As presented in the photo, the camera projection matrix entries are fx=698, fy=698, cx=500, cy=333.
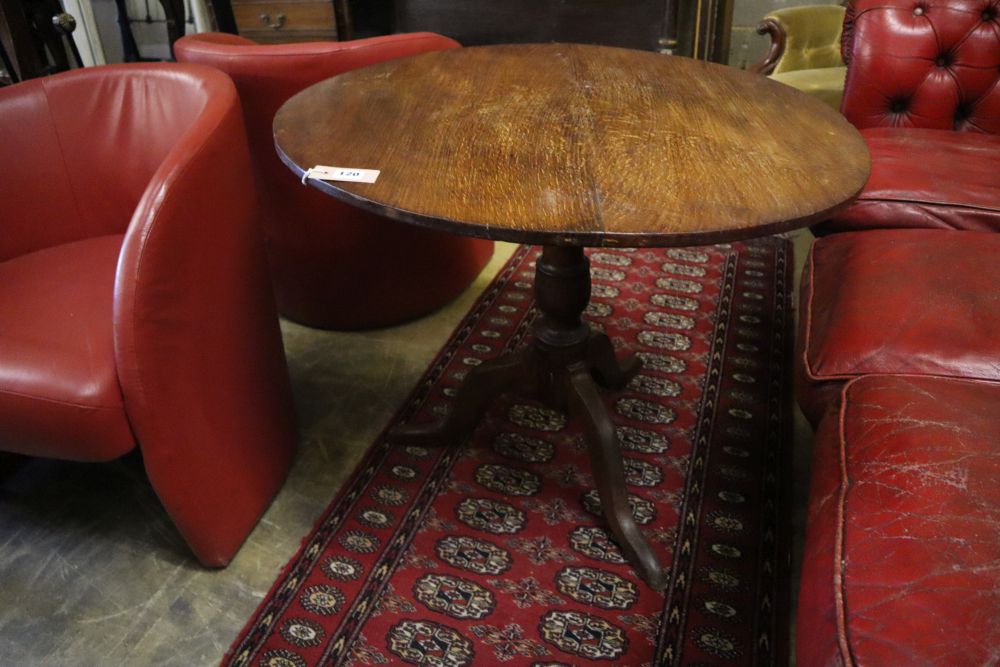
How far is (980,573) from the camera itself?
2.11 feet

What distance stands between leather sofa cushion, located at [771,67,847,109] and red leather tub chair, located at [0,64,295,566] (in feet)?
5.48

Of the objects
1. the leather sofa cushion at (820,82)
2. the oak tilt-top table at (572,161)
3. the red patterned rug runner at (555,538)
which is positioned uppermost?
the oak tilt-top table at (572,161)

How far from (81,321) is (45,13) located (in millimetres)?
1253

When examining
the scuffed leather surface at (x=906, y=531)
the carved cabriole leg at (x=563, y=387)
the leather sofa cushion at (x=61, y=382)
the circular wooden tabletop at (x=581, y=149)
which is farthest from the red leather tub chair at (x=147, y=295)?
the scuffed leather surface at (x=906, y=531)

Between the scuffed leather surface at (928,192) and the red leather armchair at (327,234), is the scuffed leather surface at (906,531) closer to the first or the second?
the scuffed leather surface at (928,192)

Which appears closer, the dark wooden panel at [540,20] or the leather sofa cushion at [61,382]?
the leather sofa cushion at [61,382]

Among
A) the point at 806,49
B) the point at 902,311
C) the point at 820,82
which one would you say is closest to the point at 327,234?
the point at 902,311

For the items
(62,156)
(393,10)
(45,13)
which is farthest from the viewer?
(393,10)

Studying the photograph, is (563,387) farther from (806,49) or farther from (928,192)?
(806,49)

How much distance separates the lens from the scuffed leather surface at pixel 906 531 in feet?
2.00

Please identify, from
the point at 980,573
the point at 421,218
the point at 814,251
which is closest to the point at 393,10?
the point at 814,251

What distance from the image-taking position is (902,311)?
3.43 feet

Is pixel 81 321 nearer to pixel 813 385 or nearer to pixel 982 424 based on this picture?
pixel 813 385

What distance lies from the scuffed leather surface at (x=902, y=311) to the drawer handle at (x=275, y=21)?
229 centimetres
